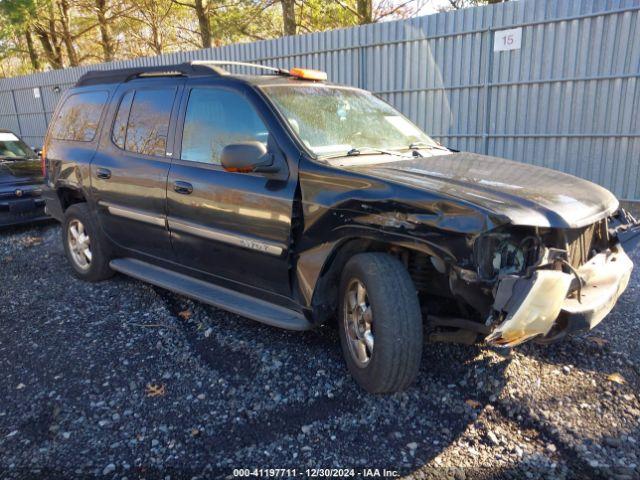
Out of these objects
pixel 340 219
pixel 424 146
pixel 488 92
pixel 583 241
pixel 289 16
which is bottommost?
pixel 583 241

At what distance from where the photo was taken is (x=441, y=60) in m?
8.66

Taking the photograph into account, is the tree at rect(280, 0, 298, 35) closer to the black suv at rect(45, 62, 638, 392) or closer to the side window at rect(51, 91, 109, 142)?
the side window at rect(51, 91, 109, 142)

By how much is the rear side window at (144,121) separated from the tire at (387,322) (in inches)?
84.0

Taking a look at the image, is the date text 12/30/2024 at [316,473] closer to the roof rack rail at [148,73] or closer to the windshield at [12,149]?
the roof rack rail at [148,73]

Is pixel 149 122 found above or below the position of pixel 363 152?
above

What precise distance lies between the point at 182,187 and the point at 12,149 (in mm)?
6539

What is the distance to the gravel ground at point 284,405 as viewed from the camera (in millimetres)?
2586

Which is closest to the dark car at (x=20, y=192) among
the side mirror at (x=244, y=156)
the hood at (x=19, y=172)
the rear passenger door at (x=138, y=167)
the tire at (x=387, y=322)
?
the hood at (x=19, y=172)

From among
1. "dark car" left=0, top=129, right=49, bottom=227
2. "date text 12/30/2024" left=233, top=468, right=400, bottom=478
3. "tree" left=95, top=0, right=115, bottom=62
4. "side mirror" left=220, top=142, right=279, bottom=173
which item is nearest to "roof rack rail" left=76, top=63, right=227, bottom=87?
"side mirror" left=220, top=142, right=279, bottom=173

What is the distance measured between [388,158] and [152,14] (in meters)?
21.3

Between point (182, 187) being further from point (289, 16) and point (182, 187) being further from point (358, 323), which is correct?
point (289, 16)

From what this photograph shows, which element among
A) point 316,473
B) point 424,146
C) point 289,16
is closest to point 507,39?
point 424,146

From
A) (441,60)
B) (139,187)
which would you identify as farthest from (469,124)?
(139,187)

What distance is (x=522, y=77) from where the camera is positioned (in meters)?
7.92
